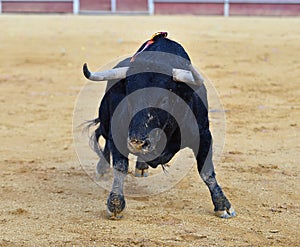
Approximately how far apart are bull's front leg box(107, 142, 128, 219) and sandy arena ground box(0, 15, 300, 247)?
2.6 inches

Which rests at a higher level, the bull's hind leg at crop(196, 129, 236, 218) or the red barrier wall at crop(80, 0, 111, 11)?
the bull's hind leg at crop(196, 129, 236, 218)

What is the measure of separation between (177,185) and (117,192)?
63 cm

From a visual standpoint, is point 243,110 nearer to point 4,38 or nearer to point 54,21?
point 4,38

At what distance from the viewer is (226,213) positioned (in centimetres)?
309

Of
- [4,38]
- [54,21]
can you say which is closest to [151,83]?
[4,38]

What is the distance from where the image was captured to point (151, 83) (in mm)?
2912

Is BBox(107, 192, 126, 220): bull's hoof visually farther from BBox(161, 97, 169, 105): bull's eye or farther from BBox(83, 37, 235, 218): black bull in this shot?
BBox(161, 97, 169, 105): bull's eye

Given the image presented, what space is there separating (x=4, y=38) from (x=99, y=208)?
6.78 m

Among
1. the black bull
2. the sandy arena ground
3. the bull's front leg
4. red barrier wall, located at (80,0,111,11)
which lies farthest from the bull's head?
red barrier wall, located at (80,0,111,11)

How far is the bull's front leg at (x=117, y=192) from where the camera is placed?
3.02 meters

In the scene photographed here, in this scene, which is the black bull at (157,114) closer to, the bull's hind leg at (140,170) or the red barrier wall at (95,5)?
the bull's hind leg at (140,170)

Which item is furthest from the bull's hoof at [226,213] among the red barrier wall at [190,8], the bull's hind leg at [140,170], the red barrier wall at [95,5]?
the red barrier wall at [95,5]

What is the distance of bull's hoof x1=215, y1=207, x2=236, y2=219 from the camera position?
121 inches

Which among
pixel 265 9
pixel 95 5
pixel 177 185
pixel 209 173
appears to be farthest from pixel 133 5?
pixel 209 173
